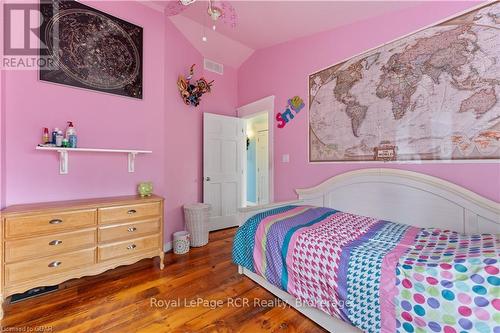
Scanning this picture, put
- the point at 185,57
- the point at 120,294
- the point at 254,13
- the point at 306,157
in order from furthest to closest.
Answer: the point at 185,57
the point at 306,157
the point at 254,13
the point at 120,294

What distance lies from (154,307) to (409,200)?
7.65 ft

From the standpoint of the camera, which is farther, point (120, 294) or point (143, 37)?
point (143, 37)

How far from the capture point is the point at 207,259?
2.52 m

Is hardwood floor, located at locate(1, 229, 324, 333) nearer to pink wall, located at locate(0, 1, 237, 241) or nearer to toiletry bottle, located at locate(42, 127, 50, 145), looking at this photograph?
pink wall, located at locate(0, 1, 237, 241)

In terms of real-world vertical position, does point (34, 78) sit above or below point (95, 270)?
above

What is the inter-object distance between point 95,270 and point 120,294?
310 mm

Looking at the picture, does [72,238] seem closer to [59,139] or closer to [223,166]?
[59,139]

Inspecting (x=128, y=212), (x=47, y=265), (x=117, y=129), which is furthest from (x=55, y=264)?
(x=117, y=129)

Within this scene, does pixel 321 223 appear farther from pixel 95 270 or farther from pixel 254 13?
pixel 254 13

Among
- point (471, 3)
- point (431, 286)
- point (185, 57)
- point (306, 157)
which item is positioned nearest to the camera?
point (431, 286)

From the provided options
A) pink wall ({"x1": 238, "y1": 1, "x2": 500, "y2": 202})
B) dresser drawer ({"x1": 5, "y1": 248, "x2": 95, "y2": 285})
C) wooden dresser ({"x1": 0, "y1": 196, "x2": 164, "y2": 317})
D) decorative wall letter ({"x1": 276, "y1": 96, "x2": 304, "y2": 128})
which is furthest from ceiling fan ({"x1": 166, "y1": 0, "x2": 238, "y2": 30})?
dresser drawer ({"x1": 5, "y1": 248, "x2": 95, "y2": 285})

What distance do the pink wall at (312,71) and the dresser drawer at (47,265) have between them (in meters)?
2.25

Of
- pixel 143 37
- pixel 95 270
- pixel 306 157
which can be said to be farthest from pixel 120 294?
pixel 143 37

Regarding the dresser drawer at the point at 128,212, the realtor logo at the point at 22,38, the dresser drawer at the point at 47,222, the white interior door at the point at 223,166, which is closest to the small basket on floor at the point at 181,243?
the dresser drawer at the point at 128,212
